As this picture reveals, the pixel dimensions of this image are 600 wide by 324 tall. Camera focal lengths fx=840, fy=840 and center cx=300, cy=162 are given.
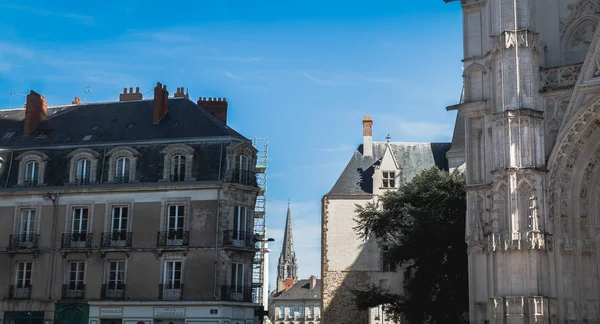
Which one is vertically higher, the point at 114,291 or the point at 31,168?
the point at 31,168

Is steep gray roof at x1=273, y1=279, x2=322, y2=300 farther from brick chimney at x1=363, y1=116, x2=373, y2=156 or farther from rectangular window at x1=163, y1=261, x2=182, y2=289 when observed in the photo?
rectangular window at x1=163, y1=261, x2=182, y2=289

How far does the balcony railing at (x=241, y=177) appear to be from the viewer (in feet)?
103

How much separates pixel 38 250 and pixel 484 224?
18.5 meters

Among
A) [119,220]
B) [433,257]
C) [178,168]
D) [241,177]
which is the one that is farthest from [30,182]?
[433,257]

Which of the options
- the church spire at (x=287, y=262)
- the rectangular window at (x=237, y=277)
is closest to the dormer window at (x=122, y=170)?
the rectangular window at (x=237, y=277)

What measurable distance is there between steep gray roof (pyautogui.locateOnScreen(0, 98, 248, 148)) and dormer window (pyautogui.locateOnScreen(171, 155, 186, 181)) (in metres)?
0.97

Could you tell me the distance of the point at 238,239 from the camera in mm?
31578

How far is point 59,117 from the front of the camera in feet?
119

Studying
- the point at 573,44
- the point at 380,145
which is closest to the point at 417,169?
the point at 380,145

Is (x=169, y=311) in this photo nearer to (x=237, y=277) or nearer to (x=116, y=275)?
(x=116, y=275)

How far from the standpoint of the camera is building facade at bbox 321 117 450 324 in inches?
1575

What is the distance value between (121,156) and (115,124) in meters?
2.73

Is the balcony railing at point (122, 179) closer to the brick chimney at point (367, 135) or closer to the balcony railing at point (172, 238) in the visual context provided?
the balcony railing at point (172, 238)

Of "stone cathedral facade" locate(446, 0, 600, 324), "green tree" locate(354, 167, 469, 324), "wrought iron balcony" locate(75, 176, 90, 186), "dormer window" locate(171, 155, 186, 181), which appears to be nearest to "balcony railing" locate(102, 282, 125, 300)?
"wrought iron balcony" locate(75, 176, 90, 186)
